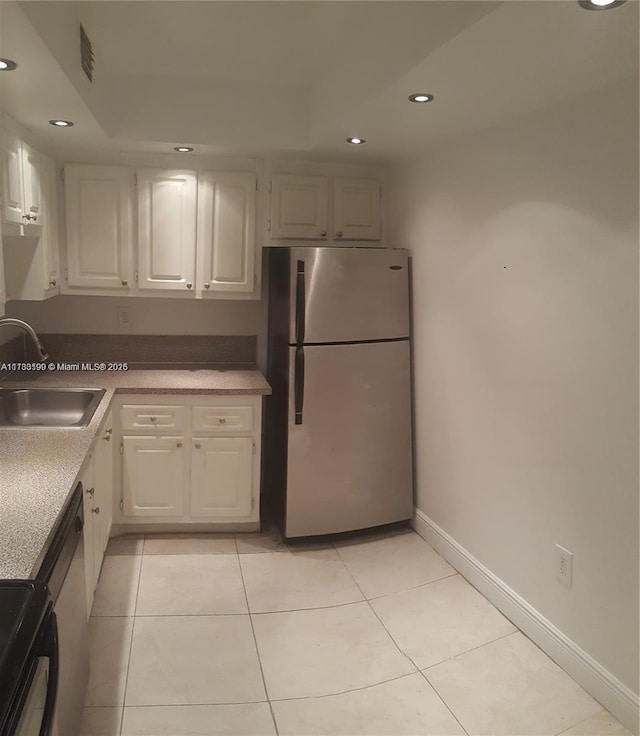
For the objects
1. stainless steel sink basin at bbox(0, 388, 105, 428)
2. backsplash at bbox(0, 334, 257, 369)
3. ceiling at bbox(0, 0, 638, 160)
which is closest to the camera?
ceiling at bbox(0, 0, 638, 160)

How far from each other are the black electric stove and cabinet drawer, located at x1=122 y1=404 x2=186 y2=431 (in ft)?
6.61

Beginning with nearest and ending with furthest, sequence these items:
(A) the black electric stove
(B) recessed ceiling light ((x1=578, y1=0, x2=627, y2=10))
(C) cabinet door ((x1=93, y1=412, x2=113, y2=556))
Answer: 1. (A) the black electric stove
2. (B) recessed ceiling light ((x1=578, y1=0, x2=627, y2=10))
3. (C) cabinet door ((x1=93, y1=412, x2=113, y2=556))

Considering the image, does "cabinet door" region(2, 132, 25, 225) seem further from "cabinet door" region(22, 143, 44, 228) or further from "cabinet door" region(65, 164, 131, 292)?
"cabinet door" region(65, 164, 131, 292)

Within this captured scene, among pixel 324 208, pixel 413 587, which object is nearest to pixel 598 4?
pixel 324 208

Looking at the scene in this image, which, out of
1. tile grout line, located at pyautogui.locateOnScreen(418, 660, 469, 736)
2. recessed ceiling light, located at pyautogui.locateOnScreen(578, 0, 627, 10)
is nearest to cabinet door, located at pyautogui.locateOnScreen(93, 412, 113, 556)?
tile grout line, located at pyautogui.locateOnScreen(418, 660, 469, 736)

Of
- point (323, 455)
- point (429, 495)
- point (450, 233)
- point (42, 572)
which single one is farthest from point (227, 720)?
point (450, 233)

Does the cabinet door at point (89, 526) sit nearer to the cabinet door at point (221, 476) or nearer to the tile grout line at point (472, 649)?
the cabinet door at point (221, 476)

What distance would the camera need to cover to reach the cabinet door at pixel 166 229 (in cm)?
345

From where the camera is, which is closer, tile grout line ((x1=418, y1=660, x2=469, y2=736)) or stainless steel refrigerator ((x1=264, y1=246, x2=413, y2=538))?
tile grout line ((x1=418, y1=660, x2=469, y2=736))

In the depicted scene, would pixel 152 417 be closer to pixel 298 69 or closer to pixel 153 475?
pixel 153 475

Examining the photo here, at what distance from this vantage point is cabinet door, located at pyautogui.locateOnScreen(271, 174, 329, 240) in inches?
140

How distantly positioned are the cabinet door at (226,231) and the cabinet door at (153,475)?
0.90 metres

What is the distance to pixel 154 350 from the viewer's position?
387 centimetres

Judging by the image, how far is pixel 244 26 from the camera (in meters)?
2.56
